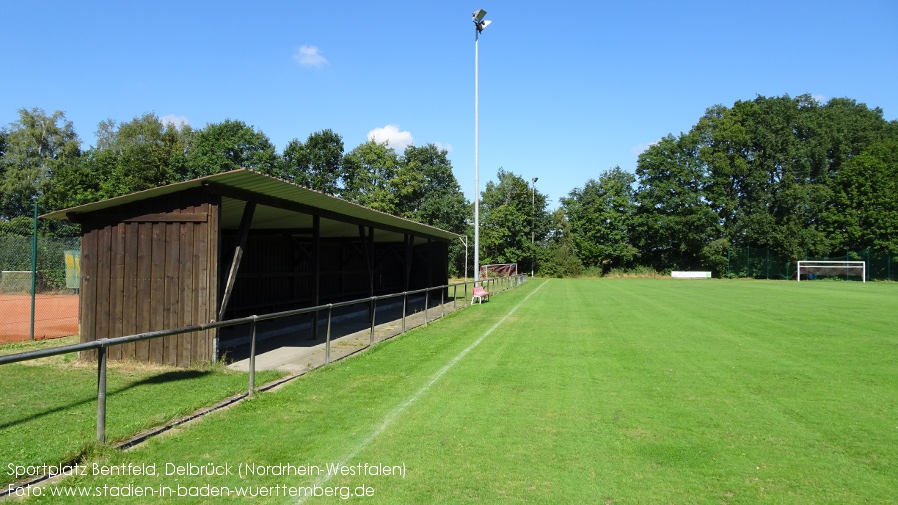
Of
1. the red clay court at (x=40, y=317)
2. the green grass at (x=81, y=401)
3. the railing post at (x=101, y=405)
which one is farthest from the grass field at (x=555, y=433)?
the red clay court at (x=40, y=317)

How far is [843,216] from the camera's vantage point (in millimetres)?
62031

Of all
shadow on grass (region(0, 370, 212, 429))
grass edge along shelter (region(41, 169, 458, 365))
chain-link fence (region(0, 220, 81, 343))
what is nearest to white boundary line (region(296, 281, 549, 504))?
shadow on grass (region(0, 370, 212, 429))

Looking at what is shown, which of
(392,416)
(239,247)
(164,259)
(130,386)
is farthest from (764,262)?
(130,386)

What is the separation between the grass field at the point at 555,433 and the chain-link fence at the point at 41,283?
12.5 meters

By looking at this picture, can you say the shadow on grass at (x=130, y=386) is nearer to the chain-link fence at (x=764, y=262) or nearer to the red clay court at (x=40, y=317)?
the red clay court at (x=40, y=317)

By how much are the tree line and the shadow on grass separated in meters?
46.3

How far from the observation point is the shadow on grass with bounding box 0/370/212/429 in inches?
211

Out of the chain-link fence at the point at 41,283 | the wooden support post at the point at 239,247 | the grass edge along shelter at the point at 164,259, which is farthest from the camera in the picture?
the chain-link fence at the point at 41,283

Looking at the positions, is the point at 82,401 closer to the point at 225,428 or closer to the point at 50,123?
the point at 225,428

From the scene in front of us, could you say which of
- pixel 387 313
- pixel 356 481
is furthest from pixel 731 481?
pixel 387 313

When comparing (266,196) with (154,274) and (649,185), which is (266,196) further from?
(649,185)

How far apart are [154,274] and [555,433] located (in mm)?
7380

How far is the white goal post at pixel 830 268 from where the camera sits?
5741cm

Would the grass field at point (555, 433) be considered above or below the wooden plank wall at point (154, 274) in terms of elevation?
below
